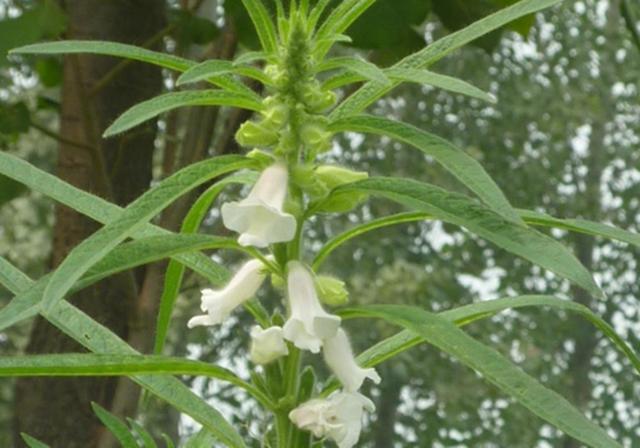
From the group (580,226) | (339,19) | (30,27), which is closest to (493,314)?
(580,226)

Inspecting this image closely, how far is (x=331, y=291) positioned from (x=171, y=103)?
0.14m

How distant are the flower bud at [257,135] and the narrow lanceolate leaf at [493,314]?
0.09m

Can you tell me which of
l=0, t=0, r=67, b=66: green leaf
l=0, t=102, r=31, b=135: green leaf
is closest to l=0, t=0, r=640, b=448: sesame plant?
l=0, t=0, r=67, b=66: green leaf

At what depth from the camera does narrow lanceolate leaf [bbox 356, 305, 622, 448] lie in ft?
2.01

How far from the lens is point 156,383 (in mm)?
765

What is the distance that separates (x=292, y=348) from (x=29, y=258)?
5064mm

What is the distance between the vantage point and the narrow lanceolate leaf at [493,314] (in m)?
0.72

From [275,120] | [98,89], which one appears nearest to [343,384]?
[275,120]

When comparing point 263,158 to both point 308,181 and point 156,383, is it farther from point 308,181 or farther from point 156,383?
point 156,383

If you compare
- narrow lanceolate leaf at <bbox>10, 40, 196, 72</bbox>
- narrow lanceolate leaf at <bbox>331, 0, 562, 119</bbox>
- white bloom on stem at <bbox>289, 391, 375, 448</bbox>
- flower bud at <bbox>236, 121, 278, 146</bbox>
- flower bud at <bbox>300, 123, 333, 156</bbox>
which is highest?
narrow lanceolate leaf at <bbox>331, 0, 562, 119</bbox>

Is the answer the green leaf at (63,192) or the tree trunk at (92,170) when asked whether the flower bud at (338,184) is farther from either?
the tree trunk at (92,170)

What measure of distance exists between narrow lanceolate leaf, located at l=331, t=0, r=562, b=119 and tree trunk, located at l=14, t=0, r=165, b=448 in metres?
0.86

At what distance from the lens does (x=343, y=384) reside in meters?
0.74

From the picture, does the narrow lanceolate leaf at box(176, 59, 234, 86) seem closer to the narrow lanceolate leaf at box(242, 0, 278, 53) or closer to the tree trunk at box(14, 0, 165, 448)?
the narrow lanceolate leaf at box(242, 0, 278, 53)
